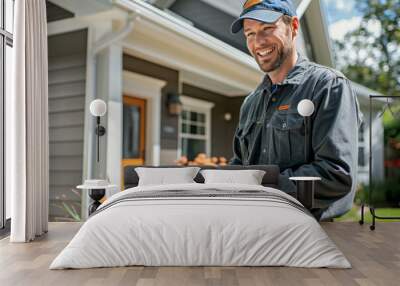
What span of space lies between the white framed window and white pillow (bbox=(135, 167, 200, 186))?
108 inches

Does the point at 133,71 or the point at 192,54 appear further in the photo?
the point at 192,54

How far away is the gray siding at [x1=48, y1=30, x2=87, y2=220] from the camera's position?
5.24 m

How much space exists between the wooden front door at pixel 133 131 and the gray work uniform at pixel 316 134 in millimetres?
1747

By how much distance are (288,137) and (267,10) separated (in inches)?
52.0

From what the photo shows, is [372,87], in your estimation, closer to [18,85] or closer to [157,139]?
[157,139]

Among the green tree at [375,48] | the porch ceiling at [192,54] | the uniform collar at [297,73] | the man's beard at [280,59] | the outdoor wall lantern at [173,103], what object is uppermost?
the green tree at [375,48]

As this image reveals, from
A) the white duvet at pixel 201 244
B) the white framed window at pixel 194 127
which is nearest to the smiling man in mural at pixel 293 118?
the white duvet at pixel 201 244

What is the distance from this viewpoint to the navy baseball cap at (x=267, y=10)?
4773mm

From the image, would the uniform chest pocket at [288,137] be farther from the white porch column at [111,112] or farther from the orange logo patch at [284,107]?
the white porch column at [111,112]

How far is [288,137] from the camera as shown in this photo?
460 centimetres

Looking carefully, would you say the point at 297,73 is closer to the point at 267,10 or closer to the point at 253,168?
the point at 267,10

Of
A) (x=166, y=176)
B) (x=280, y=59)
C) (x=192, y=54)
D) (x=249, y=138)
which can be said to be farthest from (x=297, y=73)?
(x=192, y=54)

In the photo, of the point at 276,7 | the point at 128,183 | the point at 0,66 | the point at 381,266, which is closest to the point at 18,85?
the point at 0,66

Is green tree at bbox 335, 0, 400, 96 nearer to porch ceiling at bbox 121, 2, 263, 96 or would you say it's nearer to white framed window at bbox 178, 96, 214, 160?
porch ceiling at bbox 121, 2, 263, 96
